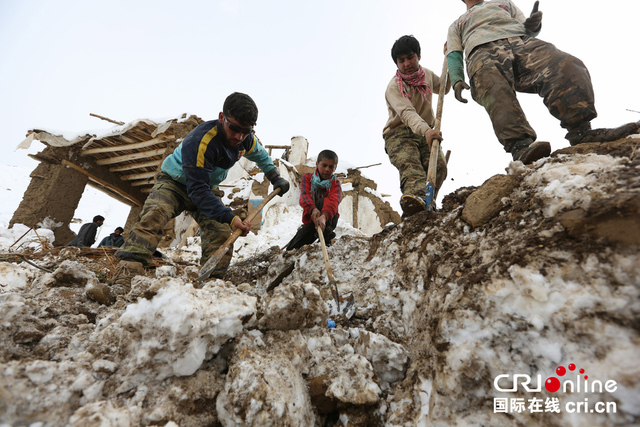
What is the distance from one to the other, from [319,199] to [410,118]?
1.49m

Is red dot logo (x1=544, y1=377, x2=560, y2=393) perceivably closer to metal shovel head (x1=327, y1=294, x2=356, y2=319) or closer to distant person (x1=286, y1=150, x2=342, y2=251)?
metal shovel head (x1=327, y1=294, x2=356, y2=319)

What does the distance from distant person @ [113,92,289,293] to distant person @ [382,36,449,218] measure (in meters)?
1.41

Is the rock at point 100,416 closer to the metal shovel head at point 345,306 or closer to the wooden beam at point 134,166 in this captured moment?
the metal shovel head at point 345,306

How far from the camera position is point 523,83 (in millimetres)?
2168

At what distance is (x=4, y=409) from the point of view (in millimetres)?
786

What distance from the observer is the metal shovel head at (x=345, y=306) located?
1.58m

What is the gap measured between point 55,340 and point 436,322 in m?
1.54

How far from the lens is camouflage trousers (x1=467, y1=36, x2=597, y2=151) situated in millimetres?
1860

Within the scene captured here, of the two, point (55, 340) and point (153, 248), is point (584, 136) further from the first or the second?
point (153, 248)

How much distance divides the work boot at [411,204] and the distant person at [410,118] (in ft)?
1.17

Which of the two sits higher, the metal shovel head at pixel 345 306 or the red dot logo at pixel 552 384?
the metal shovel head at pixel 345 306

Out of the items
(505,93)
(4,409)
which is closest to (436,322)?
(4,409)

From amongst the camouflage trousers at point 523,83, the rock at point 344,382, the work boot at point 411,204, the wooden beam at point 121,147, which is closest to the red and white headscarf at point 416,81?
the camouflage trousers at point 523,83

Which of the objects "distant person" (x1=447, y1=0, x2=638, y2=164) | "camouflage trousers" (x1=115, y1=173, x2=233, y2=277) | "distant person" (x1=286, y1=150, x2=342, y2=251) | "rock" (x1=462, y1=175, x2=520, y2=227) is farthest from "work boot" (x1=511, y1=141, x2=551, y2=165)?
"camouflage trousers" (x1=115, y1=173, x2=233, y2=277)
